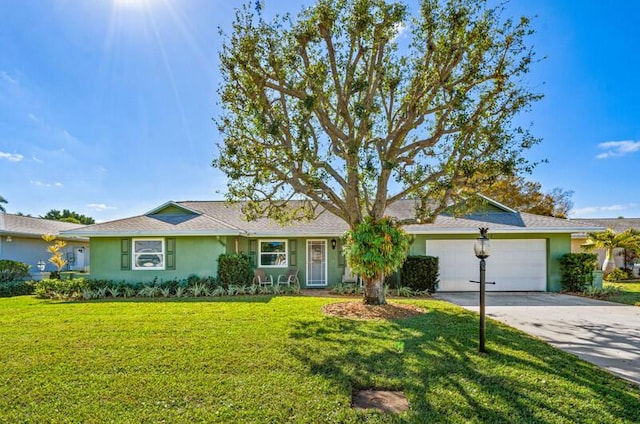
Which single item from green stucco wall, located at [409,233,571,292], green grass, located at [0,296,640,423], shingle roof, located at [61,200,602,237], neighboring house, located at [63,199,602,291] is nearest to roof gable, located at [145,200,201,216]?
shingle roof, located at [61,200,602,237]

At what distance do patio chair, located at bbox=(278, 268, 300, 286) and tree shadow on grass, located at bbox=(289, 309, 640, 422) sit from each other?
22.8ft

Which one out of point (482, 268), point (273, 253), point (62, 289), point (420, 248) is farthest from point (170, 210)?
point (482, 268)

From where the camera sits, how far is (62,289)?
1192 cm

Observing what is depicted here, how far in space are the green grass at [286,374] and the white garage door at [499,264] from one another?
623cm

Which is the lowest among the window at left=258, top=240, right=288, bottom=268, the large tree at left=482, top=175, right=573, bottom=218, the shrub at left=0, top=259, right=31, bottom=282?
the shrub at left=0, top=259, right=31, bottom=282

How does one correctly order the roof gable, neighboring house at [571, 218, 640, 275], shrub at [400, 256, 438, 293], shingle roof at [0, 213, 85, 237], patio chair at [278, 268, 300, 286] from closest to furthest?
shrub at [400, 256, 438, 293], patio chair at [278, 268, 300, 286], the roof gable, shingle roof at [0, 213, 85, 237], neighboring house at [571, 218, 640, 275]

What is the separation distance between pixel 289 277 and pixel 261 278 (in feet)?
3.70

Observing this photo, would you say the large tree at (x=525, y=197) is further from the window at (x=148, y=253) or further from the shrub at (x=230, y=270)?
the window at (x=148, y=253)

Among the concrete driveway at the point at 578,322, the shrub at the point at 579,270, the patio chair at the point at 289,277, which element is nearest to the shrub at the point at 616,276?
the shrub at the point at 579,270

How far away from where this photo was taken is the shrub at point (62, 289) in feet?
38.9

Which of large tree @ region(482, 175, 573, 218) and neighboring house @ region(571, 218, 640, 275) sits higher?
large tree @ region(482, 175, 573, 218)

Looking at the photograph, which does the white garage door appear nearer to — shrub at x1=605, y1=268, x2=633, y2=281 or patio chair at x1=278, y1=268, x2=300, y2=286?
patio chair at x1=278, y1=268, x2=300, y2=286

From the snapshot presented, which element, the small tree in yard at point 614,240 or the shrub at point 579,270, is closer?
the shrub at point 579,270

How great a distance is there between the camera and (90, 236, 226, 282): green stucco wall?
13.1 m
